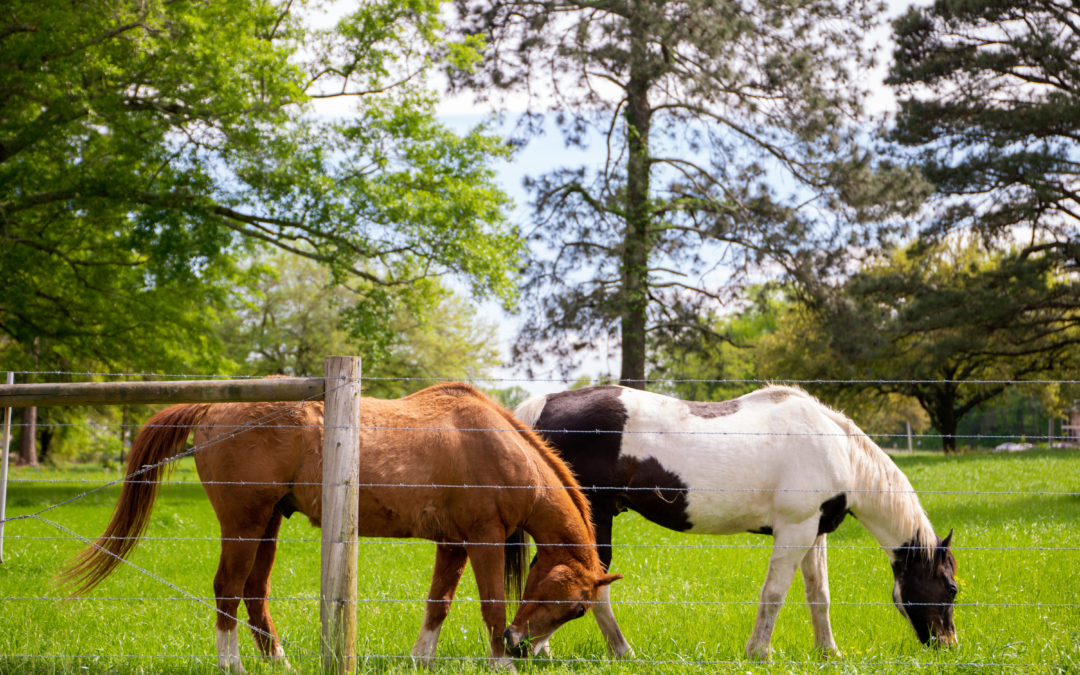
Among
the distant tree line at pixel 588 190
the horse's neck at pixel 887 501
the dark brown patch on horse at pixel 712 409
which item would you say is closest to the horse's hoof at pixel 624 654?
the dark brown patch on horse at pixel 712 409

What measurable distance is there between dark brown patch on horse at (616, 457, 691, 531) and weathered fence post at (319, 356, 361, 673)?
7.58ft

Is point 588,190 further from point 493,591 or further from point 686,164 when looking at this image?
point 493,591

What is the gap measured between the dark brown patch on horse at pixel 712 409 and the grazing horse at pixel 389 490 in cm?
125

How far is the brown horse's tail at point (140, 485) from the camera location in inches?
199

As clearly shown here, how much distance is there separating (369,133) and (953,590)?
16.4 meters

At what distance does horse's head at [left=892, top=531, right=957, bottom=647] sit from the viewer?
5801 mm

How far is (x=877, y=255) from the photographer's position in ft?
65.8

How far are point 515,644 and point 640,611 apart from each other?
7.56 ft

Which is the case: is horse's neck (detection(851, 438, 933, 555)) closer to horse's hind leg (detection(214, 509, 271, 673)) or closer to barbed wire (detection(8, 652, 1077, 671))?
barbed wire (detection(8, 652, 1077, 671))

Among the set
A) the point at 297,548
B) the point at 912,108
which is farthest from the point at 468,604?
the point at 912,108

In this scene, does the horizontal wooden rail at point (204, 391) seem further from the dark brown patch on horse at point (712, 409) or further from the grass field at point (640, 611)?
the dark brown patch on horse at point (712, 409)

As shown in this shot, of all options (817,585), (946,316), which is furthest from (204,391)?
(946,316)

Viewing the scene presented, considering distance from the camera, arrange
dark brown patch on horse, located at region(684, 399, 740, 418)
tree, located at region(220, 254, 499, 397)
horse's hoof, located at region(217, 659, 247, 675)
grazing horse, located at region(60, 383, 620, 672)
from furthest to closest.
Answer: tree, located at region(220, 254, 499, 397)
dark brown patch on horse, located at region(684, 399, 740, 418)
grazing horse, located at region(60, 383, 620, 672)
horse's hoof, located at region(217, 659, 247, 675)

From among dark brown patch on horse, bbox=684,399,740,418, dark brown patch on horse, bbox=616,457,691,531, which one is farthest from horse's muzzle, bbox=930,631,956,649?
dark brown patch on horse, bbox=684,399,740,418
